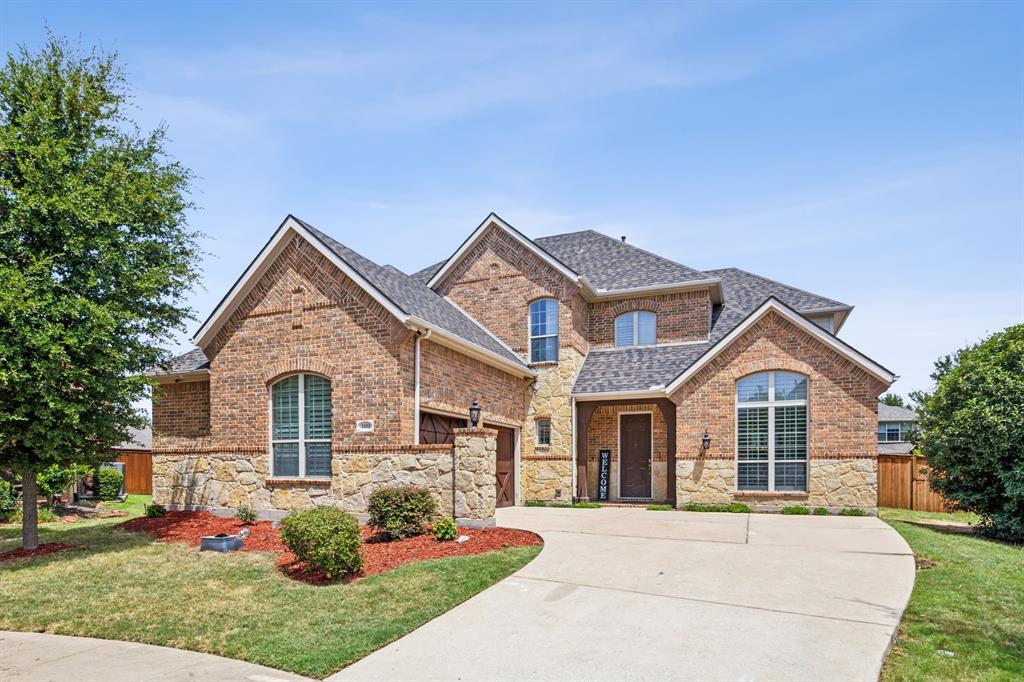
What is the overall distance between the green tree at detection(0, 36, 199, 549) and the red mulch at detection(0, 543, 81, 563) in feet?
0.92

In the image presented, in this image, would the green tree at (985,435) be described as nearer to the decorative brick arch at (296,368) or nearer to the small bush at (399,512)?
the small bush at (399,512)

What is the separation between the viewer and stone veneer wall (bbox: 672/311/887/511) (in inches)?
618

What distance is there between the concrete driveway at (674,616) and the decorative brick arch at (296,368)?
19.5 feet

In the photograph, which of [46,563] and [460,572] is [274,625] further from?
[46,563]

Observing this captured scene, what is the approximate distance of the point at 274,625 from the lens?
7.26 metres

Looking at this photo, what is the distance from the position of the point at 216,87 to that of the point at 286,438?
7260 millimetres

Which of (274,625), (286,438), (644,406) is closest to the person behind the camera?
(274,625)

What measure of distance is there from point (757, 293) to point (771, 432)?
6.95 metres

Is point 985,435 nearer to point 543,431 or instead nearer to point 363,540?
point 543,431

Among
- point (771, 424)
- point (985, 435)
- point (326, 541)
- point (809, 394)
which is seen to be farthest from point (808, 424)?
point (326, 541)

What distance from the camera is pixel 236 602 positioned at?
8.18 m

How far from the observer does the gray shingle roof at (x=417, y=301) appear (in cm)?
1416

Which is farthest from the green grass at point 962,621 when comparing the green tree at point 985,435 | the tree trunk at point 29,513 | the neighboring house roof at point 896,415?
the neighboring house roof at point 896,415

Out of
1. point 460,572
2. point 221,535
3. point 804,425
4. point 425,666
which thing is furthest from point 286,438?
point 804,425
